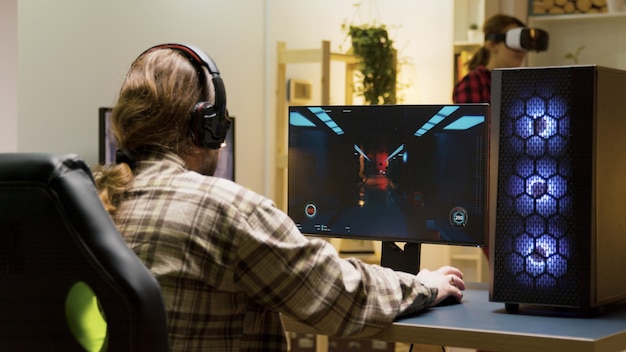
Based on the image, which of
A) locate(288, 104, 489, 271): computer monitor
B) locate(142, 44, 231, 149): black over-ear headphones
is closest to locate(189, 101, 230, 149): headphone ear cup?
locate(142, 44, 231, 149): black over-ear headphones

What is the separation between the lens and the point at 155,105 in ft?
5.44

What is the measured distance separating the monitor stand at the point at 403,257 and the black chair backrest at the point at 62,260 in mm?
1090

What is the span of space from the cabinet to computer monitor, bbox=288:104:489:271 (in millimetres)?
3376

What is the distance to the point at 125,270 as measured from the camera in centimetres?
109

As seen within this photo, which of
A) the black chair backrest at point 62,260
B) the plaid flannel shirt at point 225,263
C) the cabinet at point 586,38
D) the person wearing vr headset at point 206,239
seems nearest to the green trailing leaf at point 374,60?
the cabinet at point 586,38

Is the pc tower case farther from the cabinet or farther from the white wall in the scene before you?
the cabinet

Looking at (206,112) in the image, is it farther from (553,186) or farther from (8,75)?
(8,75)

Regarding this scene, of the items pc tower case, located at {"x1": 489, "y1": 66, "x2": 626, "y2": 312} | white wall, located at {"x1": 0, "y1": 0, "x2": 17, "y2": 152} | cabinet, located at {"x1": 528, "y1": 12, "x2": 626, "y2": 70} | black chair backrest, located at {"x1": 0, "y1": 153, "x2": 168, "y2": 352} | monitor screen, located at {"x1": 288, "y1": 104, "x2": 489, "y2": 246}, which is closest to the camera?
black chair backrest, located at {"x1": 0, "y1": 153, "x2": 168, "y2": 352}

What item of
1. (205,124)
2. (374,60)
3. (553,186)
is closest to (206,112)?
(205,124)

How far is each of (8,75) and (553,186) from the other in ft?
7.88

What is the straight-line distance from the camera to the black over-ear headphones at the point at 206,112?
66.3 inches

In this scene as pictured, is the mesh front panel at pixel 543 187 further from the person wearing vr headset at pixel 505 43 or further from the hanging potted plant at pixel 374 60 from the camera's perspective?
the hanging potted plant at pixel 374 60

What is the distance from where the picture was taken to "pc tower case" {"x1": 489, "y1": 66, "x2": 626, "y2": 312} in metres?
1.84

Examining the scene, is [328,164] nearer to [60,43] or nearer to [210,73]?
[210,73]
